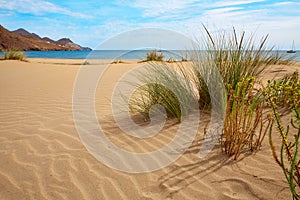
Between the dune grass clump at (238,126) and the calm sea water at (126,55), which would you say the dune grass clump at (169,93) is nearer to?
the calm sea water at (126,55)

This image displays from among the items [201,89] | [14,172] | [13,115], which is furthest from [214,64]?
[13,115]

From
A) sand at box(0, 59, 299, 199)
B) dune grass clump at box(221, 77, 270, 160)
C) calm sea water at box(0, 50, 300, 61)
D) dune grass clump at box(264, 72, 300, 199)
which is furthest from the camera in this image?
calm sea water at box(0, 50, 300, 61)

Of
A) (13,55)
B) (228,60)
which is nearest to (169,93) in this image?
(228,60)

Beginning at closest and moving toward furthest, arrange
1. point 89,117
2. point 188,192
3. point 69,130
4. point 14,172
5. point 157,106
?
1. point 188,192
2. point 14,172
3. point 69,130
4. point 157,106
5. point 89,117

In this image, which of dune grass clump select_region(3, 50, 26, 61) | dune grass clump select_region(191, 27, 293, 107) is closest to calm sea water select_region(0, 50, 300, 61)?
dune grass clump select_region(191, 27, 293, 107)

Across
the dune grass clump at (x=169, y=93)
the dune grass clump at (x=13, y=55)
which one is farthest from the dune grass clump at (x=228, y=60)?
the dune grass clump at (x=13, y=55)

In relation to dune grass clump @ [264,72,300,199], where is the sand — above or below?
below

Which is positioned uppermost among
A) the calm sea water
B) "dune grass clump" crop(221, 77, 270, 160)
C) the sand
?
the calm sea water

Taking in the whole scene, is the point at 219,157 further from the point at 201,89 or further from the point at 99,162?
the point at 201,89

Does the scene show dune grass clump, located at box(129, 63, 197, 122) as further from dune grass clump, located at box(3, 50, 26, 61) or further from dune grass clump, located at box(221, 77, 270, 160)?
dune grass clump, located at box(3, 50, 26, 61)

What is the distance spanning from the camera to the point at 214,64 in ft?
Result: 13.7

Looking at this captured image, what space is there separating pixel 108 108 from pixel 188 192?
9.89 ft

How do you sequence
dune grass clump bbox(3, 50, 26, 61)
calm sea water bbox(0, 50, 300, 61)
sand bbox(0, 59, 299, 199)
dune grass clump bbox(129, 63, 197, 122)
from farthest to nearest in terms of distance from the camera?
dune grass clump bbox(3, 50, 26, 61), calm sea water bbox(0, 50, 300, 61), dune grass clump bbox(129, 63, 197, 122), sand bbox(0, 59, 299, 199)

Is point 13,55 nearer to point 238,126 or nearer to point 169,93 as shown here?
point 169,93
